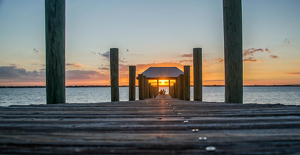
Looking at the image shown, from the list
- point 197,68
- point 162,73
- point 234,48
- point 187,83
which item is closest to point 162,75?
point 162,73

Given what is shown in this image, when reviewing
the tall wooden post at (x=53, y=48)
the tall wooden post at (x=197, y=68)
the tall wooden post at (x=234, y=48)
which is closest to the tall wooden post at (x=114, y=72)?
the tall wooden post at (x=197, y=68)

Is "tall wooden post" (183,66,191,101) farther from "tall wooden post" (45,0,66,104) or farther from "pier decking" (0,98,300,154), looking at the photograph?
"pier decking" (0,98,300,154)

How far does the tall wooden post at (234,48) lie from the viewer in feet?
13.7

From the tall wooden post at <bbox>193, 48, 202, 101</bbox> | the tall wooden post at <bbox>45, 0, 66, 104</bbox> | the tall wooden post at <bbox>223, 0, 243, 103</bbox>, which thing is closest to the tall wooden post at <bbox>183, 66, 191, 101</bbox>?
the tall wooden post at <bbox>193, 48, 202, 101</bbox>

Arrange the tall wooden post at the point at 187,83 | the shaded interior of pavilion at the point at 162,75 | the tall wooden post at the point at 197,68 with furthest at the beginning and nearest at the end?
1. the shaded interior of pavilion at the point at 162,75
2. the tall wooden post at the point at 187,83
3. the tall wooden post at the point at 197,68

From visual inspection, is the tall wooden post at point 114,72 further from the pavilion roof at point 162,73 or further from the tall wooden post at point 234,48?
the pavilion roof at point 162,73

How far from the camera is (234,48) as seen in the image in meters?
4.17

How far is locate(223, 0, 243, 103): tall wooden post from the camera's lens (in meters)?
4.18

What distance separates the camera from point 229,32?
422cm

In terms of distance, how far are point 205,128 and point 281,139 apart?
2.15 feet

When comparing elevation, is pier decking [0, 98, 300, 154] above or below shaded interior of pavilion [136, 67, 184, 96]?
below

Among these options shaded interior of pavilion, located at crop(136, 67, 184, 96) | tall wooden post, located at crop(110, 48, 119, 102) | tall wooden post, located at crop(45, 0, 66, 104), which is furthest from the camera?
shaded interior of pavilion, located at crop(136, 67, 184, 96)

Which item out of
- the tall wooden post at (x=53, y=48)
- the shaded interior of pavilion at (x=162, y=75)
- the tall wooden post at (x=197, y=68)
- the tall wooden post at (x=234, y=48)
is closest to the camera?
the tall wooden post at (x=53, y=48)

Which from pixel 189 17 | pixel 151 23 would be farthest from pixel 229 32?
pixel 151 23
